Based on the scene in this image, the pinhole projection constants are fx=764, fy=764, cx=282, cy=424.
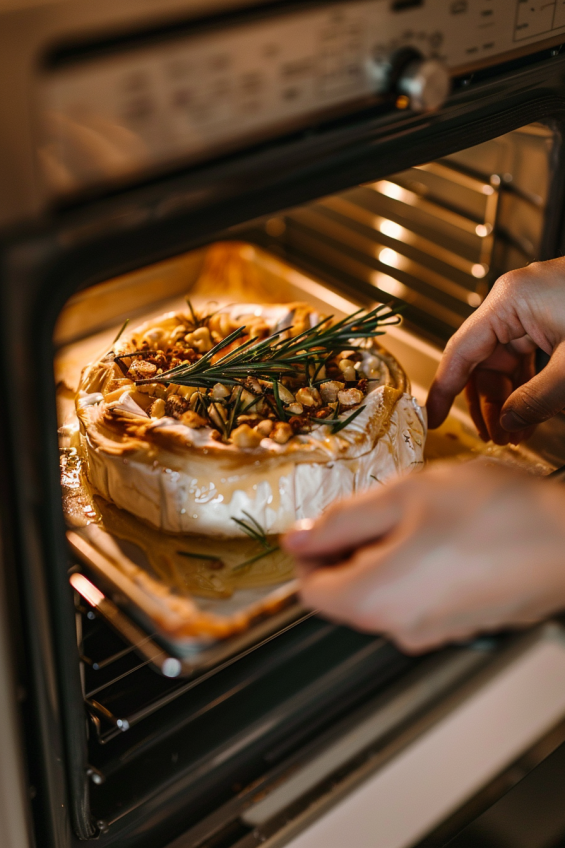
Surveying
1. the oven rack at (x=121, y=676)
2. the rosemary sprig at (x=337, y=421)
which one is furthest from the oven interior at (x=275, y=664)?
the rosemary sprig at (x=337, y=421)

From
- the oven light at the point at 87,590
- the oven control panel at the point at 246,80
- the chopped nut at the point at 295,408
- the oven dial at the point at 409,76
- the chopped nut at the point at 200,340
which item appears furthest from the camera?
the chopped nut at the point at 200,340

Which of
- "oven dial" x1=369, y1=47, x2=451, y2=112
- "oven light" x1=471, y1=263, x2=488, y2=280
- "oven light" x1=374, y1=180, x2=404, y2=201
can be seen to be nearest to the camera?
"oven dial" x1=369, y1=47, x2=451, y2=112

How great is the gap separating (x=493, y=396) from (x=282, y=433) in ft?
1.23

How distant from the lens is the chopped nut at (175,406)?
0.87 meters

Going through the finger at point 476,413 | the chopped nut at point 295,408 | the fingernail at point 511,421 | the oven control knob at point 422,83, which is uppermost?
the oven control knob at point 422,83

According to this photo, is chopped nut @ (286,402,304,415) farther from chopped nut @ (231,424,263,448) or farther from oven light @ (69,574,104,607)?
oven light @ (69,574,104,607)

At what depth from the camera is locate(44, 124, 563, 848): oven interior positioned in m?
0.79

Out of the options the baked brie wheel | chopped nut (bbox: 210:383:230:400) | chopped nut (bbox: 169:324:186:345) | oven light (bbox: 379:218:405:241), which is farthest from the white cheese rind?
oven light (bbox: 379:218:405:241)

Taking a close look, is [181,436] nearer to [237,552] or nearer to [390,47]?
[237,552]

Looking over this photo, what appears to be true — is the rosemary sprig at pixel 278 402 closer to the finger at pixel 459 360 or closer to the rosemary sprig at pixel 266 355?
the rosemary sprig at pixel 266 355

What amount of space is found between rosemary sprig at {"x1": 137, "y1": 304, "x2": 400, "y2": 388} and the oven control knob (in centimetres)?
34

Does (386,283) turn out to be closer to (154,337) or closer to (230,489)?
(154,337)

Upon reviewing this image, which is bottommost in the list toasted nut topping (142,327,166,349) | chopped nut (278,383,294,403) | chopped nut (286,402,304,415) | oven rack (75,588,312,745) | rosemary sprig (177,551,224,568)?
oven rack (75,588,312,745)

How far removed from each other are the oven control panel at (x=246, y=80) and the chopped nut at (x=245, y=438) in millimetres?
346
